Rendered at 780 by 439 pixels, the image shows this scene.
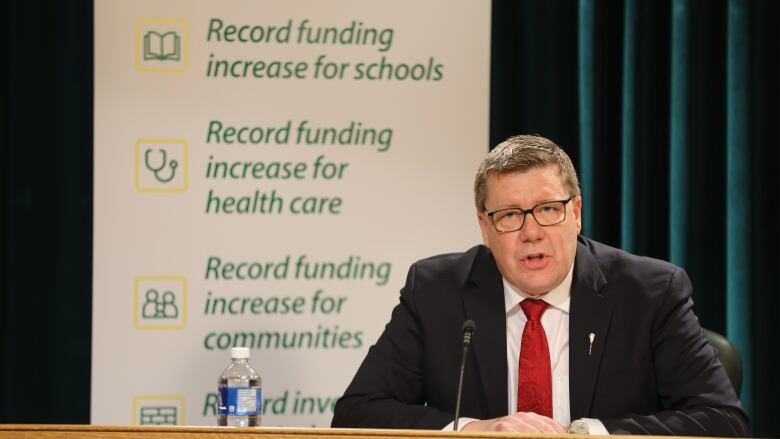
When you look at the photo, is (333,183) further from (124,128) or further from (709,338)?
(709,338)

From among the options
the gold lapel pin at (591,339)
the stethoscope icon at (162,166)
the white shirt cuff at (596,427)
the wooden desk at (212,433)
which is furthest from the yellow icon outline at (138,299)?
the wooden desk at (212,433)

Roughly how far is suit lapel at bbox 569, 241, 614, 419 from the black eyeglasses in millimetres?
215

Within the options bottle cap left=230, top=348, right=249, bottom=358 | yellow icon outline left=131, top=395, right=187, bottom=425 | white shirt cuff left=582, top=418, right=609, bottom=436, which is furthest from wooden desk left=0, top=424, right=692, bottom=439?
yellow icon outline left=131, top=395, right=187, bottom=425

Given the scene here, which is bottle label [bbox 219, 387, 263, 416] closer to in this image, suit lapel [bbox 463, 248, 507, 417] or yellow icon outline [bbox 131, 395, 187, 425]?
yellow icon outline [bbox 131, 395, 187, 425]

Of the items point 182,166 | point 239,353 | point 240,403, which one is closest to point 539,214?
point 239,353

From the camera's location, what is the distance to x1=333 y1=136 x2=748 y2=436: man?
8.59 feet

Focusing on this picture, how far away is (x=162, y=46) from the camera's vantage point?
3781 millimetres

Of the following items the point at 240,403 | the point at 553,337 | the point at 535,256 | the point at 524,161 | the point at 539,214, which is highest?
the point at 524,161

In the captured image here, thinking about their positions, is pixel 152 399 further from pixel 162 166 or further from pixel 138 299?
pixel 162 166

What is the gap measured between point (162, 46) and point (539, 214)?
71.3 inches

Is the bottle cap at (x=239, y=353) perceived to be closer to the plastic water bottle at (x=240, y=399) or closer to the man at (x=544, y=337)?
A: the plastic water bottle at (x=240, y=399)

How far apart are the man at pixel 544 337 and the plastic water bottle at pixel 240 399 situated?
0.45 m
